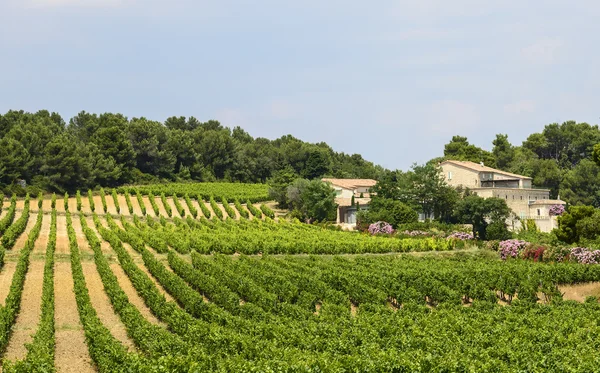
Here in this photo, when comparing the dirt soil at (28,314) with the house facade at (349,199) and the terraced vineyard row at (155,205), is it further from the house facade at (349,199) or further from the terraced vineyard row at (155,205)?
the house facade at (349,199)

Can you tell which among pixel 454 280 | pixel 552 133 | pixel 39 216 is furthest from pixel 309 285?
pixel 552 133

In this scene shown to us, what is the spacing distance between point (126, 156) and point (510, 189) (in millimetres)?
51398

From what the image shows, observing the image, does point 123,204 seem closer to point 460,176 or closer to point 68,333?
point 460,176

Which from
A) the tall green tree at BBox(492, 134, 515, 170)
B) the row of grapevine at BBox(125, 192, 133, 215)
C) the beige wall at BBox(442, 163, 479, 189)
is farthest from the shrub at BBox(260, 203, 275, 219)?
the tall green tree at BBox(492, 134, 515, 170)

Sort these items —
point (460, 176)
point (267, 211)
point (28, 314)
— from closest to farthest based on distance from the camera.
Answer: point (28, 314) < point (267, 211) < point (460, 176)

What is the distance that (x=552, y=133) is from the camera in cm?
11756

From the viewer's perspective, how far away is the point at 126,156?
9138 centimetres

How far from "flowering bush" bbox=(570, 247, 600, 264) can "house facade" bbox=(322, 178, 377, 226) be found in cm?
3010

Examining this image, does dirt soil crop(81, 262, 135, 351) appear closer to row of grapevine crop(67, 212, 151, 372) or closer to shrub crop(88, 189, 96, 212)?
row of grapevine crop(67, 212, 151, 372)

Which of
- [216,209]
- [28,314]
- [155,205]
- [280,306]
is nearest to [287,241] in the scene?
[216,209]

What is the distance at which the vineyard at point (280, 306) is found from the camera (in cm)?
1919

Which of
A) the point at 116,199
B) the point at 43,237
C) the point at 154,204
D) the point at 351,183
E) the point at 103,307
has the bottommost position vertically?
the point at 103,307

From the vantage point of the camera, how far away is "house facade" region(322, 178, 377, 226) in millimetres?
73000

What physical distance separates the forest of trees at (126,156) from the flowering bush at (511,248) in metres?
52.5
